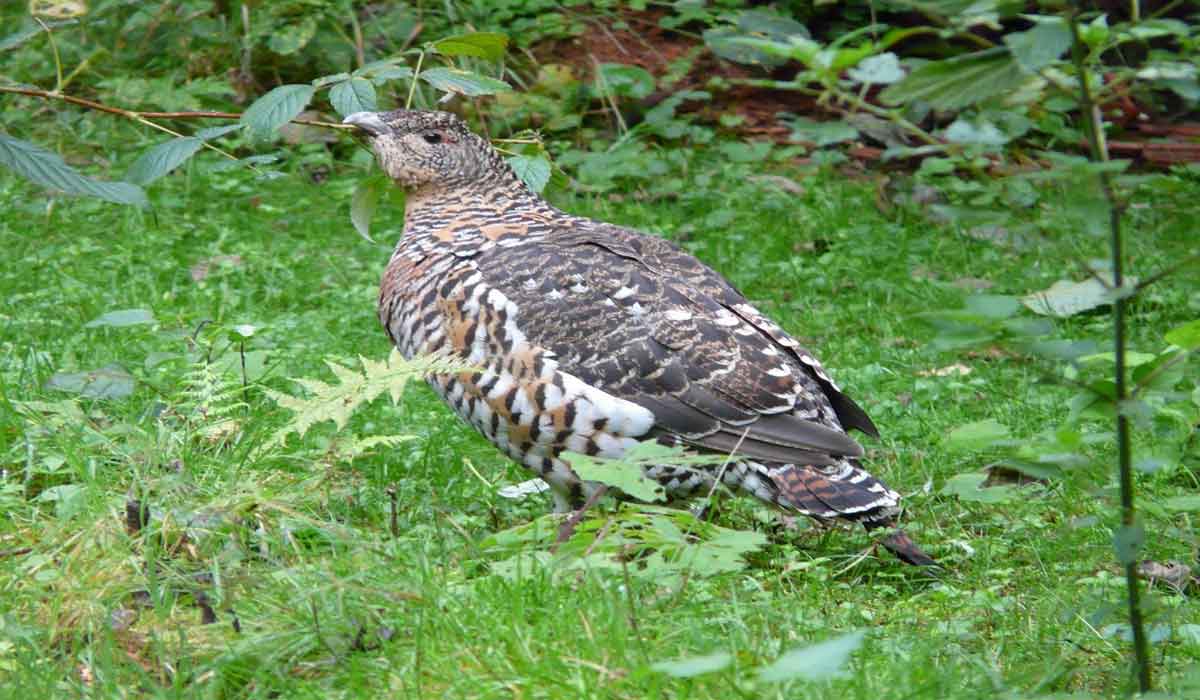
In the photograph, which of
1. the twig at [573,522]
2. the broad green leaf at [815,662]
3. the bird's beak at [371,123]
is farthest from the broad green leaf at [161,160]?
the broad green leaf at [815,662]

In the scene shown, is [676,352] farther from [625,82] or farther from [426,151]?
[625,82]

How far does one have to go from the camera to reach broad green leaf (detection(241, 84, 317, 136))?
4148mm

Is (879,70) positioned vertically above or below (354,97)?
above

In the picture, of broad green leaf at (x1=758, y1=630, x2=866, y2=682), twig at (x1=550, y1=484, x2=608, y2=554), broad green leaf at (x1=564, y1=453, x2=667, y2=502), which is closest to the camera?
broad green leaf at (x1=758, y1=630, x2=866, y2=682)

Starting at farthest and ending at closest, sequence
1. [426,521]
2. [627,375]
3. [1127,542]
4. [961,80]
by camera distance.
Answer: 1. [627,375]
2. [426,521]
3. [1127,542]
4. [961,80]

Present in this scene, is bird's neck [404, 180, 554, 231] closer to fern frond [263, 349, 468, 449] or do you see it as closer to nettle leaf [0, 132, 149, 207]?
fern frond [263, 349, 468, 449]

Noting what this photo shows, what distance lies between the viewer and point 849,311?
6969 mm

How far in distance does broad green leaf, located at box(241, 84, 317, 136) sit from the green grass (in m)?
0.87

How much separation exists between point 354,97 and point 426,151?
1.15 metres

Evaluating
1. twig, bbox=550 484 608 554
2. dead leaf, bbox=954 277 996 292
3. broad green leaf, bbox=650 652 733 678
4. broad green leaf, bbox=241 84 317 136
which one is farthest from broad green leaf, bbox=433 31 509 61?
dead leaf, bbox=954 277 996 292


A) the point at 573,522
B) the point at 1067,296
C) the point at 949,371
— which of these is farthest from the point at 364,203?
the point at 1067,296

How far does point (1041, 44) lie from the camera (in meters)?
2.54

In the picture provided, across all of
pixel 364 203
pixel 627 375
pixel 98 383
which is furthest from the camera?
pixel 364 203

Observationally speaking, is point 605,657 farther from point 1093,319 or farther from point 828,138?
point 1093,319
